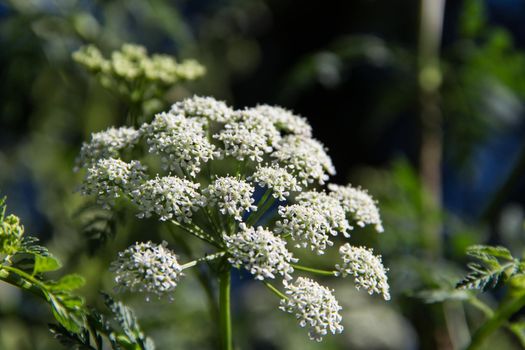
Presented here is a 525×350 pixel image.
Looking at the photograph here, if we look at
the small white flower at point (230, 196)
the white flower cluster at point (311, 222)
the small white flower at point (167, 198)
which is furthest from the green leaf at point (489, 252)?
the small white flower at point (167, 198)

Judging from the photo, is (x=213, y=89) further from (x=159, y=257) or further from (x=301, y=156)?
(x=159, y=257)

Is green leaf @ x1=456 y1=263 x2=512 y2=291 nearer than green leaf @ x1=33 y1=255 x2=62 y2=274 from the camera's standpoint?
No

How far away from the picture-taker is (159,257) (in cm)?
192

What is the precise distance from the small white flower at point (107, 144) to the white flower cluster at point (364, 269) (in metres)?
0.78

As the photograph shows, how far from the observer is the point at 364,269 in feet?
6.72

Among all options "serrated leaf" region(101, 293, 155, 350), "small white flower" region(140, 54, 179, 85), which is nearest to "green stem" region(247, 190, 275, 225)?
"serrated leaf" region(101, 293, 155, 350)

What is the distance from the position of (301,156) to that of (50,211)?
2.42m

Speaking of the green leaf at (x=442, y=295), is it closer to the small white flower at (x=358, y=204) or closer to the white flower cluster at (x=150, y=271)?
the small white flower at (x=358, y=204)

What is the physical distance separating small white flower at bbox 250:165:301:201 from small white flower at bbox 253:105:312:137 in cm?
25

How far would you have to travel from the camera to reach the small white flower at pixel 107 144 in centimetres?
222

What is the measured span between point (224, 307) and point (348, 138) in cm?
409

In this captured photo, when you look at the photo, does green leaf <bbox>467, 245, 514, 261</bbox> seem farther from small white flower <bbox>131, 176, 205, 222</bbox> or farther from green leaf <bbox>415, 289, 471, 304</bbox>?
small white flower <bbox>131, 176, 205, 222</bbox>

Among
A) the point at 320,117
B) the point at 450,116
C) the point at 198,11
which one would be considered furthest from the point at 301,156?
the point at 320,117

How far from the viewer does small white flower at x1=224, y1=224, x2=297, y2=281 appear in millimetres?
1919
